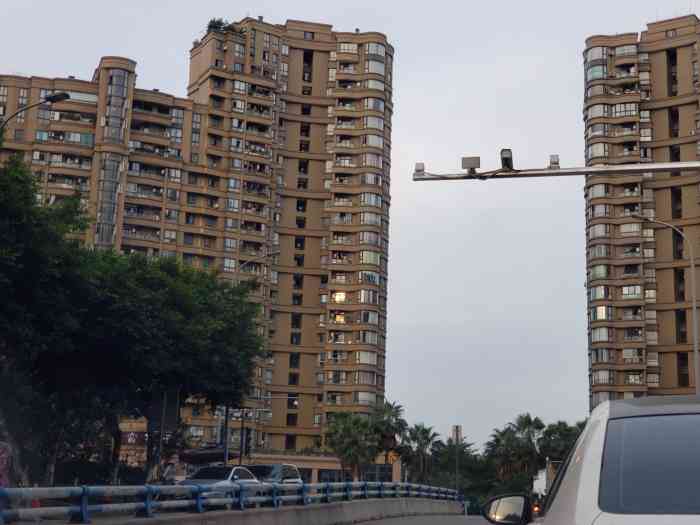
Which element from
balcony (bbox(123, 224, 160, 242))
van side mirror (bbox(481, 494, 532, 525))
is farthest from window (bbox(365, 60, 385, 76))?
van side mirror (bbox(481, 494, 532, 525))

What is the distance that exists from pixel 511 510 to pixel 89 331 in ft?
105

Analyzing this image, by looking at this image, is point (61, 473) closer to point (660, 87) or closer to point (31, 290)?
point (31, 290)

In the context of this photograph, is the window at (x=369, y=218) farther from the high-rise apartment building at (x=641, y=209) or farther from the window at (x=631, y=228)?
the window at (x=631, y=228)

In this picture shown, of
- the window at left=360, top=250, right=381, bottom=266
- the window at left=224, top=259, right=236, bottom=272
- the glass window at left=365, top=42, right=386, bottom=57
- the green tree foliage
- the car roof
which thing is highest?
the glass window at left=365, top=42, right=386, bottom=57

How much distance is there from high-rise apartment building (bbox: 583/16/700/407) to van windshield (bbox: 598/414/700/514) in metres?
103

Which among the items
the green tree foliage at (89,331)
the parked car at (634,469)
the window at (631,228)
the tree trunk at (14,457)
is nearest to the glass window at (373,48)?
the window at (631,228)

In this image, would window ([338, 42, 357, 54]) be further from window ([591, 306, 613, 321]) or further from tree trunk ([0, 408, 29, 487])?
tree trunk ([0, 408, 29, 487])

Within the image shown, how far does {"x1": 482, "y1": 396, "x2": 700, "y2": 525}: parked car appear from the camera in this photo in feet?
11.8

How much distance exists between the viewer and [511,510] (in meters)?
5.51

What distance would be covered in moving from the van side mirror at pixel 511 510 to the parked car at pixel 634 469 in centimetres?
90

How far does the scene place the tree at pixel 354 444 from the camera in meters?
84.7

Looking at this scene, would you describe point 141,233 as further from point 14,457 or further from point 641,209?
point 14,457

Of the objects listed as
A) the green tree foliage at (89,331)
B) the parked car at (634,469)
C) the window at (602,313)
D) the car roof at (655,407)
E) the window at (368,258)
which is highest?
the window at (368,258)

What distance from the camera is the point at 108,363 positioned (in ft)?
128
